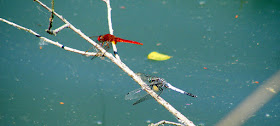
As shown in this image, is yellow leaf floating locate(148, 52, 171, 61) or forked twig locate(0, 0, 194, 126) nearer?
forked twig locate(0, 0, 194, 126)

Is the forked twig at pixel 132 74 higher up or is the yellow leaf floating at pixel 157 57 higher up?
the yellow leaf floating at pixel 157 57

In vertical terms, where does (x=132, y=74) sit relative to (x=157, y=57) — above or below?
below

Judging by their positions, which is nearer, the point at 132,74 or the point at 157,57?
the point at 132,74

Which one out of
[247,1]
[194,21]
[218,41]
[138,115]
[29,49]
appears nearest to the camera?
[138,115]

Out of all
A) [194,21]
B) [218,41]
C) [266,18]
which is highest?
[266,18]

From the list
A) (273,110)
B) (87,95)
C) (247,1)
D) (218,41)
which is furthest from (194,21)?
(87,95)

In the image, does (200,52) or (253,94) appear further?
(200,52)

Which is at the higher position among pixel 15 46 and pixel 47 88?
pixel 15 46

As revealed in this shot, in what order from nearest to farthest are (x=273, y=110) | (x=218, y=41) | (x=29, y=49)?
(x=273, y=110)
(x=29, y=49)
(x=218, y=41)

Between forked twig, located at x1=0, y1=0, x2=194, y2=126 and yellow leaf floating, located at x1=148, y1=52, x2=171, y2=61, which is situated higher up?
yellow leaf floating, located at x1=148, y1=52, x2=171, y2=61

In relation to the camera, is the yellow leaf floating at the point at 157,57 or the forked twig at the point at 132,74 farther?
the yellow leaf floating at the point at 157,57

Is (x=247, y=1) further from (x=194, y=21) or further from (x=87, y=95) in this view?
(x=87, y=95)
